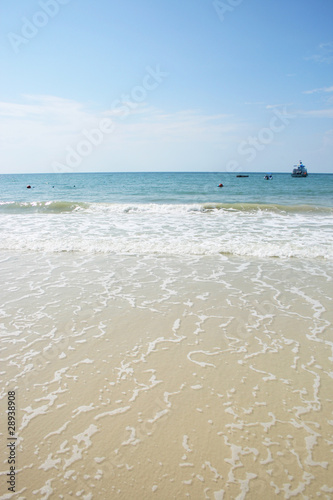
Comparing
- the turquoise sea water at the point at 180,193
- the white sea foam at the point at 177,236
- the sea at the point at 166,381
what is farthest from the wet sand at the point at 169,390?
the turquoise sea water at the point at 180,193

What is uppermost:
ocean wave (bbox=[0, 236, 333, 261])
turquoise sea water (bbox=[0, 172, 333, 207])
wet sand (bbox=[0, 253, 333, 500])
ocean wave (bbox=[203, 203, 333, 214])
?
turquoise sea water (bbox=[0, 172, 333, 207])

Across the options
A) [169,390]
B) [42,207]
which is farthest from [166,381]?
[42,207]

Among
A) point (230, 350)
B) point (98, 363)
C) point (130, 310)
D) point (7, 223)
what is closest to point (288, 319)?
point (230, 350)

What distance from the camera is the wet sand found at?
2.54 meters

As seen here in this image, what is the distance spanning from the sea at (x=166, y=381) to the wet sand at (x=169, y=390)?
2 centimetres

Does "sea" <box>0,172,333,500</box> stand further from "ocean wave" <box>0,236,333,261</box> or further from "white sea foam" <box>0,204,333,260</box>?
"white sea foam" <box>0,204,333,260</box>

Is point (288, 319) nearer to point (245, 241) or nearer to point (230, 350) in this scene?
point (230, 350)

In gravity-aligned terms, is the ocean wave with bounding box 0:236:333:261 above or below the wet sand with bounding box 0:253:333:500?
above

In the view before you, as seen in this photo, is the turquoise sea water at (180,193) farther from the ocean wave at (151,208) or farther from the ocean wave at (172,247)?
the ocean wave at (172,247)

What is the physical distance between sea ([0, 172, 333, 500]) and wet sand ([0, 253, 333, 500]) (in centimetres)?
2

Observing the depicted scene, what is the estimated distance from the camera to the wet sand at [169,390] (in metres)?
2.54

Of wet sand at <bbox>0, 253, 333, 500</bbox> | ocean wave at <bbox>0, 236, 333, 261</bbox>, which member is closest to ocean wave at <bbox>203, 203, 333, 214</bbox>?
ocean wave at <bbox>0, 236, 333, 261</bbox>

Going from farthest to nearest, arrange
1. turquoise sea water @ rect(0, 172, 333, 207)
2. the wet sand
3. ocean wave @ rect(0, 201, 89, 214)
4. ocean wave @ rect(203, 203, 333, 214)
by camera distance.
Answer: turquoise sea water @ rect(0, 172, 333, 207) < ocean wave @ rect(0, 201, 89, 214) < ocean wave @ rect(203, 203, 333, 214) < the wet sand

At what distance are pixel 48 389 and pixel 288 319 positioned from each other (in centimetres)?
397
